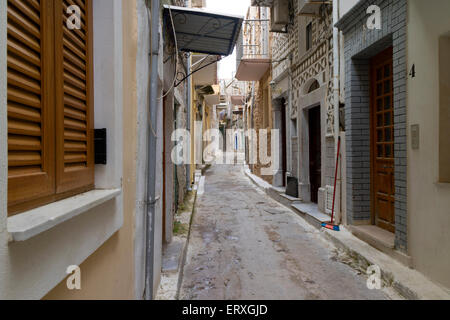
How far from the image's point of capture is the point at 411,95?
3.64 meters

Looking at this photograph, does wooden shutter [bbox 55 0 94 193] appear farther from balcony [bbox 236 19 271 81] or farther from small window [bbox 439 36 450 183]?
balcony [bbox 236 19 271 81]

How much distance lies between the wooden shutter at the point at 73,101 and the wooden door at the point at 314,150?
687 centimetres

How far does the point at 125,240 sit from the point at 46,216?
3.87 feet

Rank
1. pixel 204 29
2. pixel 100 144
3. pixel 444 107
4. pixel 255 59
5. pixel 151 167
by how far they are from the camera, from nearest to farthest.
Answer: pixel 100 144 < pixel 151 167 < pixel 444 107 < pixel 204 29 < pixel 255 59

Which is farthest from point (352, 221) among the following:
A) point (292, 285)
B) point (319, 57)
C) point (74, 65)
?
point (74, 65)

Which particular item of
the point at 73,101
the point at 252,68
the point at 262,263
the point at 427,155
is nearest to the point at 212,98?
the point at 252,68

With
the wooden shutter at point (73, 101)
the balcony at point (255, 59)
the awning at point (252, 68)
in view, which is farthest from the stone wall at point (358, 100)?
the awning at point (252, 68)

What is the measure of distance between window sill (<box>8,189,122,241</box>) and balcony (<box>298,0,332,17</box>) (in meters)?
6.37

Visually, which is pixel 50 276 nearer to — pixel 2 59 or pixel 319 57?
pixel 2 59

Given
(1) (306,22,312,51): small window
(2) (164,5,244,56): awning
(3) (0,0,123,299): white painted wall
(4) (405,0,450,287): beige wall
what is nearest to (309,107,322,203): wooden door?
(1) (306,22,312,51): small window

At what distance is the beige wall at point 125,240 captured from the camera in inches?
64.4

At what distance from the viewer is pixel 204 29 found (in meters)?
4.20

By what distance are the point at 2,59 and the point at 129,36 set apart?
153cm

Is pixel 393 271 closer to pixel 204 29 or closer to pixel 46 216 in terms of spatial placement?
pixel 46 216
